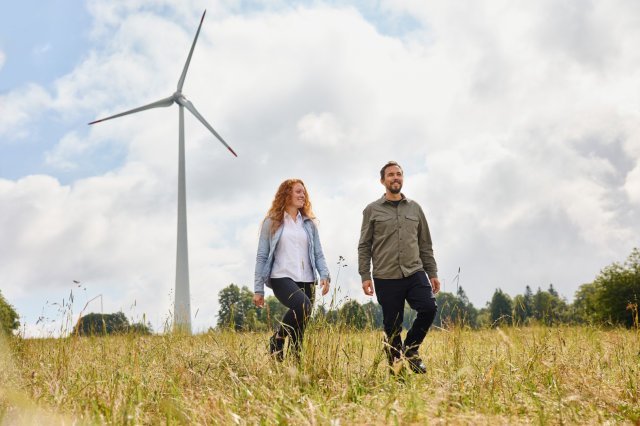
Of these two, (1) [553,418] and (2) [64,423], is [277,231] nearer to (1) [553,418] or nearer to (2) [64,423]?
(2) [64,423]

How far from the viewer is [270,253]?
6289 millimetres

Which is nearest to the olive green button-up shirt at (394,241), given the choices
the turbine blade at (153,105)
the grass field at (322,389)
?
the grass field at (322,389)

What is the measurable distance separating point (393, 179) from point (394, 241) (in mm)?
724

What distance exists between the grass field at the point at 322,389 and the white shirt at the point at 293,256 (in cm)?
77

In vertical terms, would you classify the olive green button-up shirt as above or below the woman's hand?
above

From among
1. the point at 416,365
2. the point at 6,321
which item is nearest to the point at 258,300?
the point at 416,365

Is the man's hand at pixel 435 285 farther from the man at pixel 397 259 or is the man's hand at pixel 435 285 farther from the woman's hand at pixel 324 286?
the woman's hand at pixel 324 286

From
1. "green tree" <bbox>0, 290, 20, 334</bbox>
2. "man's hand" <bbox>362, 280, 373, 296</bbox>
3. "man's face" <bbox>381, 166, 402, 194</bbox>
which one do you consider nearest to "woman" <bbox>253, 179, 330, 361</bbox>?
"man's hand" <bbox>362, 280, 373, 296</bbox>

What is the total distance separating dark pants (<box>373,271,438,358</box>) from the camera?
6215 millimetres

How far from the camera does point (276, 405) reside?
3658mm

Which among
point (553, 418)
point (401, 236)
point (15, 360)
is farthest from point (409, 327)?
point (15, 360)

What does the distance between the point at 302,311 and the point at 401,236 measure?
1.50 meters

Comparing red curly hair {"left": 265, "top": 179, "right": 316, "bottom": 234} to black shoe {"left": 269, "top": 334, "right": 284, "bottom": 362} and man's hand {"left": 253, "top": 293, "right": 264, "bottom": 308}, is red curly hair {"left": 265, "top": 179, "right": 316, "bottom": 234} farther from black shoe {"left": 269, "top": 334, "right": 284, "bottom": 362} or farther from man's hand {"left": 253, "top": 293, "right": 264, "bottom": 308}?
black shoe {"left": 269, "top": 334, "right": 284, "bottom": 362}

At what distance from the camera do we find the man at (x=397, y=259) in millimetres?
6281
